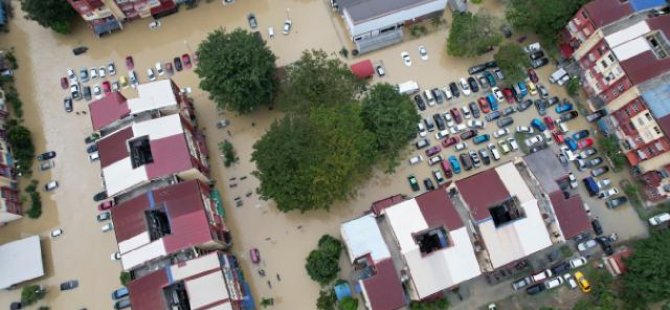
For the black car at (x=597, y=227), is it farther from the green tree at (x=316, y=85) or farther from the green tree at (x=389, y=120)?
the green tree at (x=316, y=85)

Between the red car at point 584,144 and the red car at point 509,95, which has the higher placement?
the red car at point 509,95

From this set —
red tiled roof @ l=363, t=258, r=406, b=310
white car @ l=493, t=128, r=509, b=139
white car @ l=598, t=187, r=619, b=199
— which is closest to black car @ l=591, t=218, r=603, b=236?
white car @ l=598, t=187, r=619, b=199

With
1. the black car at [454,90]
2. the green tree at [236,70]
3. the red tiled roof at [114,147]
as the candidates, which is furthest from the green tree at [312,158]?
the black car at [454,90]

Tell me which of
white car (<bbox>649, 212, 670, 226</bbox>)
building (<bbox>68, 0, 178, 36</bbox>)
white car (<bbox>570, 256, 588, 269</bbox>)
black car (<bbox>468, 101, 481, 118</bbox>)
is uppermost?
building (<bbox>68, 0, 178, 36</bbox>)

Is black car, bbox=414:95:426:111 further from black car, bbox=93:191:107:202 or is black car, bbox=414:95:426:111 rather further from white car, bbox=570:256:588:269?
black car, bbox=93:191:107:202

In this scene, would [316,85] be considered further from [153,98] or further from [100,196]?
[100,196]

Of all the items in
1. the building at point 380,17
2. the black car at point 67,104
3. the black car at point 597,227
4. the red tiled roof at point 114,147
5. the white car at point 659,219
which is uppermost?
the black car at point 67,104
